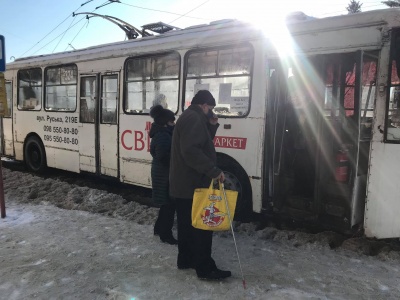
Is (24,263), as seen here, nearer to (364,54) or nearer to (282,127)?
(282,127)

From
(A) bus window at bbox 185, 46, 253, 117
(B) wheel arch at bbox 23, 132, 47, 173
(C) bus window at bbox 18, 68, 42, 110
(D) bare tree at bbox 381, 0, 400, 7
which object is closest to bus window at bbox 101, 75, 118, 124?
(A) bus window at bbox 185, 46, 253, 117

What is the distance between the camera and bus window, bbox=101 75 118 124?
7137 millimetres

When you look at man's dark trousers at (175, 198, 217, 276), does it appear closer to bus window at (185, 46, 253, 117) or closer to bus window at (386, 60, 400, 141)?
bus window at (185, 46, 253, 117)

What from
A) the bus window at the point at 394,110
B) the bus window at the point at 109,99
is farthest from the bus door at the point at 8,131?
the bus window at the point at 394,110

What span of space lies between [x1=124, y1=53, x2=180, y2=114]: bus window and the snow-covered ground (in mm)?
1890

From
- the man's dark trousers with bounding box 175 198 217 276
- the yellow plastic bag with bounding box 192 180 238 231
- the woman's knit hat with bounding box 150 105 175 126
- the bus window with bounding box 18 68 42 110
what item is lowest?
the man's dark trousers with bounding box 175 198 217 276

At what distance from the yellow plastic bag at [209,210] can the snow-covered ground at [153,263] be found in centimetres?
56

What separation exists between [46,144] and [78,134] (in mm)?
1446

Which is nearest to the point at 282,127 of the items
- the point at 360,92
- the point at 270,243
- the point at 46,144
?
the point at 360,92

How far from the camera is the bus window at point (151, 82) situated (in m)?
6.11

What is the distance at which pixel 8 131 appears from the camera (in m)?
10.2

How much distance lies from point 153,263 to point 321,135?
2.57 metres

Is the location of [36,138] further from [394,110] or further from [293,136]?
[394,110]

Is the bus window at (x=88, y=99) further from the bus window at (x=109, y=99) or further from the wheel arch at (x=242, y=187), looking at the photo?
the wheel arch at (x=242, y=187)
